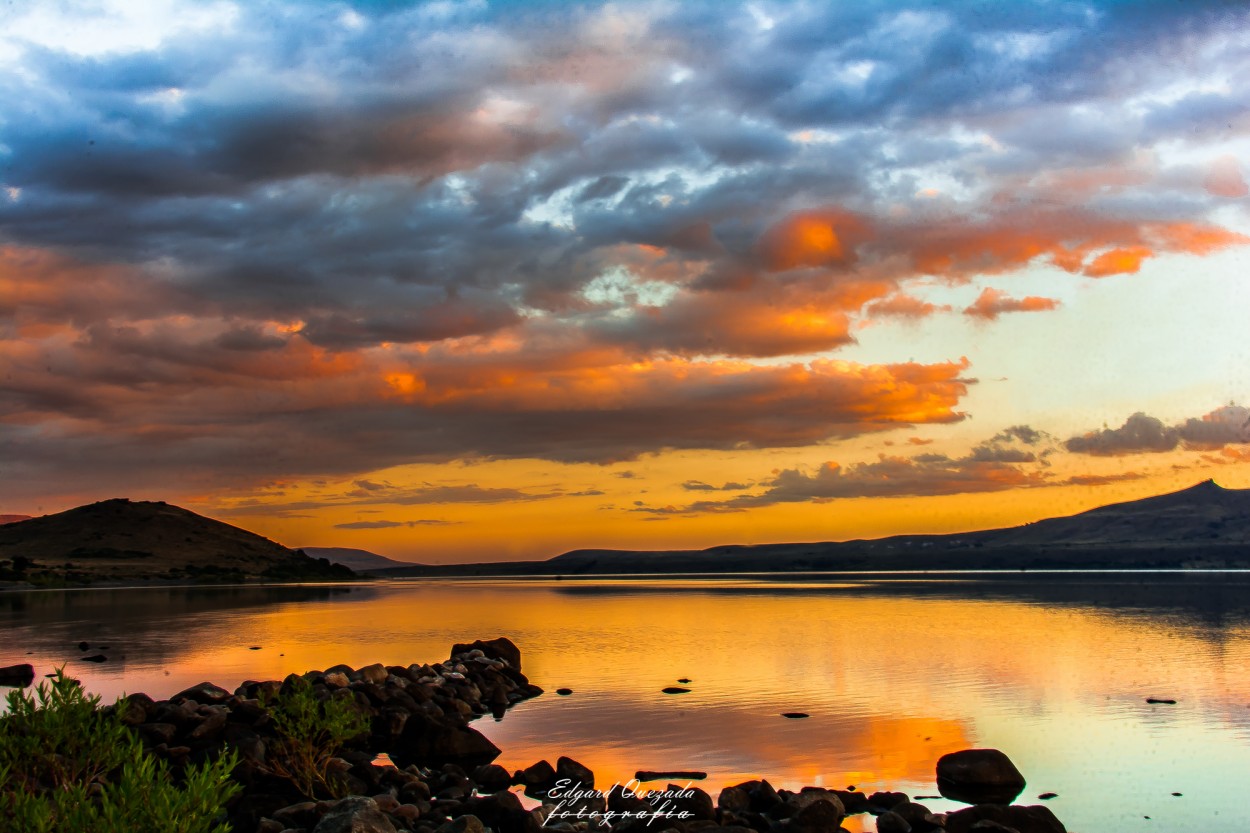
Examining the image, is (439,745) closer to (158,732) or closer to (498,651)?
(158,732)

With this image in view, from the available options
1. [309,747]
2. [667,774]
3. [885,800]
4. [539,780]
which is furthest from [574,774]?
[885,800]

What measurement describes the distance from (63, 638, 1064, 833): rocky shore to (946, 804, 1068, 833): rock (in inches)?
1.3

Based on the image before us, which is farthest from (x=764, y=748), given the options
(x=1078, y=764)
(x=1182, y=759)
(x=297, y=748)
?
(x=297, y=748)

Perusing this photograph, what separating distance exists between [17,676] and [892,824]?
43765 millimetres

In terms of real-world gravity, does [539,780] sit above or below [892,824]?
below

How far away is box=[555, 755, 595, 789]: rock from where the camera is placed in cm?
2641

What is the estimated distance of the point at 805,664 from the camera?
56.4 m

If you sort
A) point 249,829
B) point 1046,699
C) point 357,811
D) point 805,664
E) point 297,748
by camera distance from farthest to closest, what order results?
1. point 805,664
2. point 1046,699
3. point 297,748
4. point 249,829
5. point 357,811

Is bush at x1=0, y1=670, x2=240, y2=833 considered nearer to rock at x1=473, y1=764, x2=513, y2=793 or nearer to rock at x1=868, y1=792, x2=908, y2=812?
rock at x1=473, y1=764, x2=513, y2=793

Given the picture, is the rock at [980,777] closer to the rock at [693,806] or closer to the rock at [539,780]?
the rock at [693,806]

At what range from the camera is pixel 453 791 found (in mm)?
24516

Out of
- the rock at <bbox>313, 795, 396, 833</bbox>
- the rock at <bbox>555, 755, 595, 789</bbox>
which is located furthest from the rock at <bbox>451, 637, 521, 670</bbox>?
the rock at <bbox>313, 795, 396, 833</bbox>

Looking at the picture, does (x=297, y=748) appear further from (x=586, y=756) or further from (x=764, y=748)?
(x=764, y=748)

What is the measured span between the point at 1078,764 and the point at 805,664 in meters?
26.4
